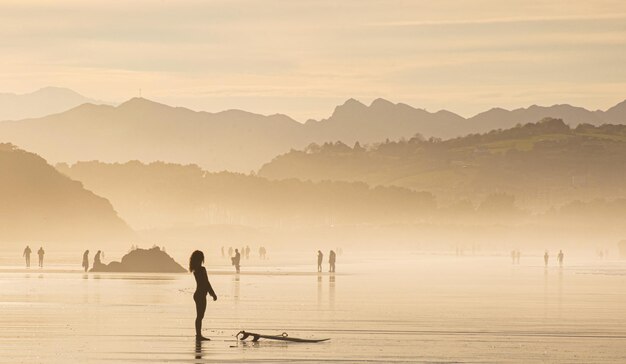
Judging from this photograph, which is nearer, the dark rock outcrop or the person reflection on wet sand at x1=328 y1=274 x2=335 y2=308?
the person reflection on wet sand at x1=328 y1=274 x2=335 y2=308

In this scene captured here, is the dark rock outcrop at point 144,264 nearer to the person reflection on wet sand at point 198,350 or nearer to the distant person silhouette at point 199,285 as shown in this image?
the distant person silhouette at point 199,285

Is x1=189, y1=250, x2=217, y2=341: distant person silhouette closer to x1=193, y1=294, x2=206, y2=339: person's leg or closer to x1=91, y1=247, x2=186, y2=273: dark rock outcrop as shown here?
x1=193, y1=294, x2=206, y2=339: person's leg

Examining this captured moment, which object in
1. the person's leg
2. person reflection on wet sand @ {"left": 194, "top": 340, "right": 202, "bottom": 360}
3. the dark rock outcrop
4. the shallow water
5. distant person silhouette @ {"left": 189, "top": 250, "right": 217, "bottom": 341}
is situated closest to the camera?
person reflection on wet sand @ {"left": 194, "top": 340, "right": 202, "bottom": 360}

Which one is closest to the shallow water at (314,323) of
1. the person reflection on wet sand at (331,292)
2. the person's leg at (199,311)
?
the person reflection on wet sand at (331,292)

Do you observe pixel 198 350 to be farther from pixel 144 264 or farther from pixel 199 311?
pixel 144 264

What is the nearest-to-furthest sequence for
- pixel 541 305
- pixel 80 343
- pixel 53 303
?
pixel 80 343, pixel 53 303, pixel 541 305

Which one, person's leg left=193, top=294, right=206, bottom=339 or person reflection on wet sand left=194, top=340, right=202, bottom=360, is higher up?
person's leg left=193, top=294, right=206, bottom=339

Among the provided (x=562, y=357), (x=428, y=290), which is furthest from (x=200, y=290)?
(x=428, y=290)

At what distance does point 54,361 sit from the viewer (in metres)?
27.4

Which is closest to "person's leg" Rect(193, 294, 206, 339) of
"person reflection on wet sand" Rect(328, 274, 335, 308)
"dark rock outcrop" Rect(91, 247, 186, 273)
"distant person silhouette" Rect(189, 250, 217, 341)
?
"distant person silhouette" Rect(189, 250, 217, 341)

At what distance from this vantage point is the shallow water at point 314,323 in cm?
2980

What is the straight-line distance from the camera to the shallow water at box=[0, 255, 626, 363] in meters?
29.8

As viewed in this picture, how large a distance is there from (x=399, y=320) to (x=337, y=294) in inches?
697

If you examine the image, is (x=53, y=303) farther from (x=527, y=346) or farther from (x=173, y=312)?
(x=527, y=346)
